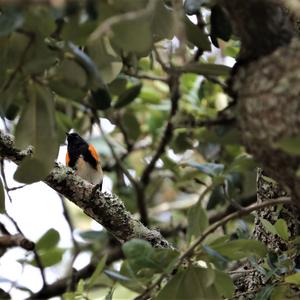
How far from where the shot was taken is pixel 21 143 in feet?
5.94

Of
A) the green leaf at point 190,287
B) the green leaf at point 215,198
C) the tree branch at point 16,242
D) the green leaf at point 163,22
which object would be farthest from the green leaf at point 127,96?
the green leaf at point 190,287

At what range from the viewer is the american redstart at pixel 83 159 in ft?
13.3

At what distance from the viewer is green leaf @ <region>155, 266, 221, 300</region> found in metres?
1.75

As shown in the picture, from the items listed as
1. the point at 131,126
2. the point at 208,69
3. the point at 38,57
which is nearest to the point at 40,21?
the point at 38,57

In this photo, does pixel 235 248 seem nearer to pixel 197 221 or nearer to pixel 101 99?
pixel 197 221

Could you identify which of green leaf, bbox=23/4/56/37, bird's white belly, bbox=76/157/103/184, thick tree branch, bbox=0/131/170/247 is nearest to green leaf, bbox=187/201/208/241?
green leaf, bbox=23/4/56/37

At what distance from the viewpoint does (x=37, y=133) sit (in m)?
1.74

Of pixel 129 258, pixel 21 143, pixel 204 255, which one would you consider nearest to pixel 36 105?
pixel 21 143

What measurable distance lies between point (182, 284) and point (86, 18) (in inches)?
27.0

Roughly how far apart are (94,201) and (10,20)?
3.66 ft

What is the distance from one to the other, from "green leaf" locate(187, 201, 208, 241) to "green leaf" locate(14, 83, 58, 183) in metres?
0.37

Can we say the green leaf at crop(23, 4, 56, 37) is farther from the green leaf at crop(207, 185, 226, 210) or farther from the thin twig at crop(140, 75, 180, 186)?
the green leaf at crop(207, 185, 226, 210)

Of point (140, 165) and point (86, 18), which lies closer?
point (86, 18)

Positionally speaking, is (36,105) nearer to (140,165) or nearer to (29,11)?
(29,11)
